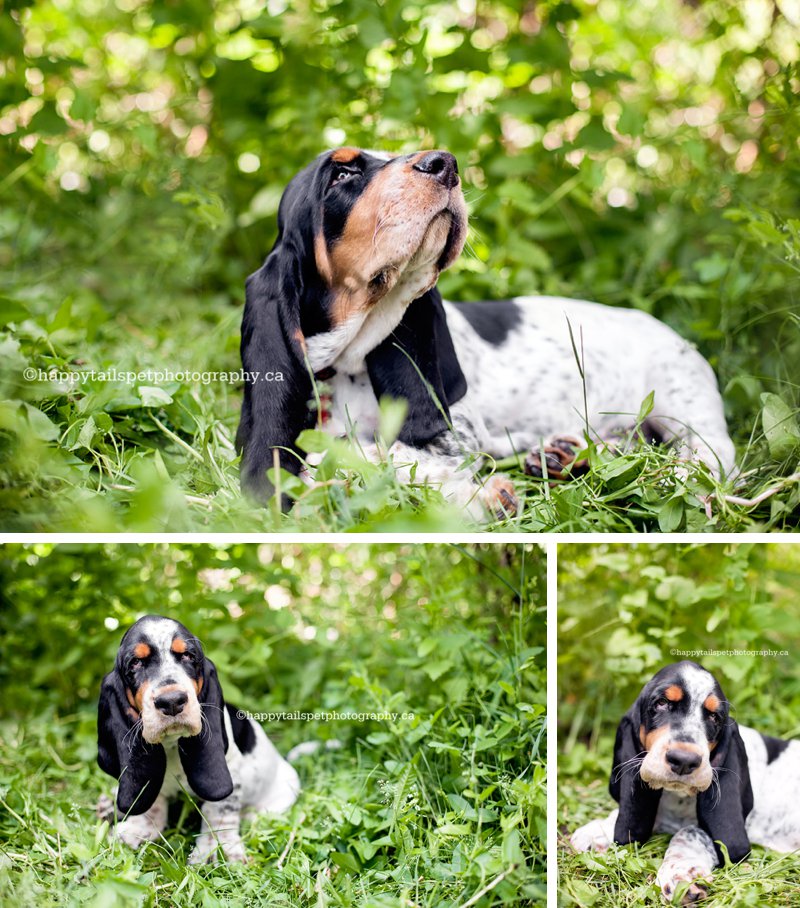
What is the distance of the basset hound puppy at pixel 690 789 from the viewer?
2434mm

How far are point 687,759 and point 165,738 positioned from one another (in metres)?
1.35

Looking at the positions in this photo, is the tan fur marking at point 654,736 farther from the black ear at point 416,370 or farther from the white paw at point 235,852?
the white paw at point 235,852

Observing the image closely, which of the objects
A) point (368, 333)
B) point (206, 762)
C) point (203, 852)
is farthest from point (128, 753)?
point (368, 333)

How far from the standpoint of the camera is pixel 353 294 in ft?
8.66

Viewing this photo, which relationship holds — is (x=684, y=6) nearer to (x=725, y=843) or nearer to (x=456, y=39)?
(x=456, y=39)

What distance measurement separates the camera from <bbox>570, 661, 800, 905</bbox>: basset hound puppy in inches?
95.8

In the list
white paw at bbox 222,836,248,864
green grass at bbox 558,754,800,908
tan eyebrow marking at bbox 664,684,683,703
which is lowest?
white paw at bbox 222,836,248,864

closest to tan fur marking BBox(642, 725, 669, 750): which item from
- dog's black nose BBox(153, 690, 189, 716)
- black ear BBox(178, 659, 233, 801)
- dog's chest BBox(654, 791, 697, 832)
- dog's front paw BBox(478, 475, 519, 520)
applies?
dog's chest BBox(654, 791, 697, 832)

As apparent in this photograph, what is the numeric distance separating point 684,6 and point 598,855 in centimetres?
458

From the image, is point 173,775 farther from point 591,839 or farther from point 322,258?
point 322,258

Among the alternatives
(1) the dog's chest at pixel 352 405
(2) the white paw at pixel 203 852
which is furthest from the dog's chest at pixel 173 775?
(1) the dog's chest at pixel 352 405

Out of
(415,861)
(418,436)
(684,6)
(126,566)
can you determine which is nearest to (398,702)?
(415,861)

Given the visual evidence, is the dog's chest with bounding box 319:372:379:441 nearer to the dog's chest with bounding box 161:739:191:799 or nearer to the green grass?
the dog's chest with bounding box 161:739:191:799

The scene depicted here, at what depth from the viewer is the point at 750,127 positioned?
4699 mm
